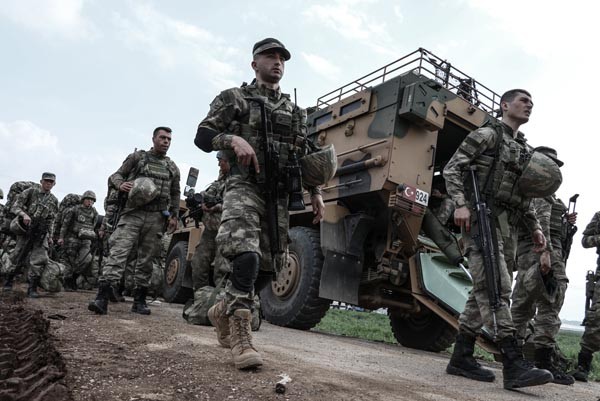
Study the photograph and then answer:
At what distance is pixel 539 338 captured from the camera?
15.9 feet

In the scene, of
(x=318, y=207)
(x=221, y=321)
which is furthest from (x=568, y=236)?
(x=221, y=321)

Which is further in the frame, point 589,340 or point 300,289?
point 300,289

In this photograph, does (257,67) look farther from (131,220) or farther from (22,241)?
(22,241)

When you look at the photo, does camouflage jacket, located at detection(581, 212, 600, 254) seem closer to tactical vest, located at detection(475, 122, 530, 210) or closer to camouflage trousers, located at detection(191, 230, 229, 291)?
tactical vest, located at detection(475, 122, 530, 210)

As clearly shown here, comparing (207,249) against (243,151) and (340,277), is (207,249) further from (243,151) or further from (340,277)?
(243,151)

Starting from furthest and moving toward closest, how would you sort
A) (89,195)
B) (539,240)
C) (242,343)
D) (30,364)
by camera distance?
1. (89,195)
2. (539,240)
3. (242,343)
4. (30,364)

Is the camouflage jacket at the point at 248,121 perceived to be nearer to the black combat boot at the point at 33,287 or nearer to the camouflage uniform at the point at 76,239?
the black combat boot at the point at 33,287

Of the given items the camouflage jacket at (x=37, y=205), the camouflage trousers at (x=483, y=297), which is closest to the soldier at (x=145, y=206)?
the camouflage jacket at (x=37, y=205)

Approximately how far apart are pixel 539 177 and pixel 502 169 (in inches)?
10.4

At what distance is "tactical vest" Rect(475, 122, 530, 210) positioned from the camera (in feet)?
12.5

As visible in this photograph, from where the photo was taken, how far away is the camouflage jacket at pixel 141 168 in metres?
5.80

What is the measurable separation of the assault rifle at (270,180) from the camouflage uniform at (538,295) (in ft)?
9.35

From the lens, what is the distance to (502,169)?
12.5ft

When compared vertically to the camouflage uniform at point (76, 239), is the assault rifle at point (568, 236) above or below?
above
